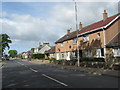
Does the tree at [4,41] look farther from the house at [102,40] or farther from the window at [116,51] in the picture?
the window at [116,51]

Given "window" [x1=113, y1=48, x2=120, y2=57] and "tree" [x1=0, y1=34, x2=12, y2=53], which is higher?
"tree" [x1=0, y1=34, x2=12, y2=53]

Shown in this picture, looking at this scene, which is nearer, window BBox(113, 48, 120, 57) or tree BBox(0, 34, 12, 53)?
window BBox(113, 48, 120, 57)

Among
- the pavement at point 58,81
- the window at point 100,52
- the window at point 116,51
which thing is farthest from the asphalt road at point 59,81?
the window at point 100,52

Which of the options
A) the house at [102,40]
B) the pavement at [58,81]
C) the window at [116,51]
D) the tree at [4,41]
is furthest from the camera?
the tree at [4,41]

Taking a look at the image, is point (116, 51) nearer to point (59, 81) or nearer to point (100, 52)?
point (100, 52)

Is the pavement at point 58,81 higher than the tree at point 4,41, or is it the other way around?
the tree at point 4,41

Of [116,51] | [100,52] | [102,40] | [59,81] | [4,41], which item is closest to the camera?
[59,81]

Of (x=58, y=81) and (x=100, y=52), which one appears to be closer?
(x=58, y=81)

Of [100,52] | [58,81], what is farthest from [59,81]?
[100,52]

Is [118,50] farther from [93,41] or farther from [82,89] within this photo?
[82,89]

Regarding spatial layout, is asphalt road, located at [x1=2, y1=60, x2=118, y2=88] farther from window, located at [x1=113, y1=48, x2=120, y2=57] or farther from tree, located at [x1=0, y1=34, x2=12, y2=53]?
tree, located at [x1=0, y1=34, x2=12, y2=53]

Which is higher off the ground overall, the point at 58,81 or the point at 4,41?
the point at 4,41

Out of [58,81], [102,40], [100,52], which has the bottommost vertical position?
[58,81]

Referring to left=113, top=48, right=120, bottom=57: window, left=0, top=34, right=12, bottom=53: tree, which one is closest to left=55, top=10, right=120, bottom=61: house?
left=113, top=48, right=120, bottom=57: window
